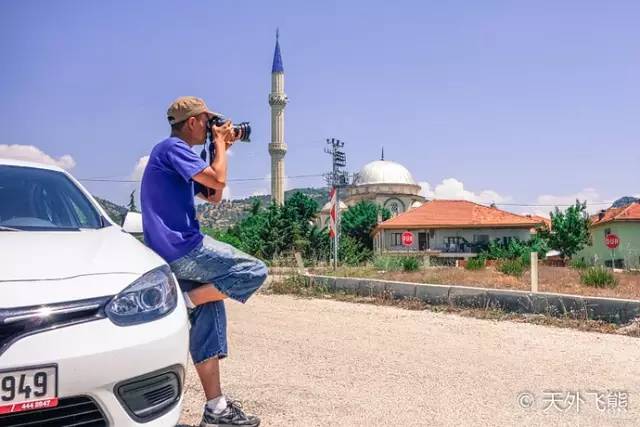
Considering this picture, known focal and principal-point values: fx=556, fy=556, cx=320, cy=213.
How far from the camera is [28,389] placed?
1912mm

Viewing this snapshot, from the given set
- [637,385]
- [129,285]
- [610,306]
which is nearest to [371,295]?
[610,306]

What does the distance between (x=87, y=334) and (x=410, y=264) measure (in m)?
11.7

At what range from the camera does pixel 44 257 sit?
2.30 m

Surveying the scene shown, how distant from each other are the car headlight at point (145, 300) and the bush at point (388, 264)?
37.7 feet

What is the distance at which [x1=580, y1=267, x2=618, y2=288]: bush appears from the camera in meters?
8.99

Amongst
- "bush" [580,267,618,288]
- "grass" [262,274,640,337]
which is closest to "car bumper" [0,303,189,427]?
"grass" [262,274,640,337]

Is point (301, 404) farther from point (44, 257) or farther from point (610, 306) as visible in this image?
point (610, 306)

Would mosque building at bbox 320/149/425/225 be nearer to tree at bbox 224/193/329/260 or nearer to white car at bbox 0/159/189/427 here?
tree at bbox 224/193/329/260

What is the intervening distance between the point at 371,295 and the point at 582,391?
5.20 metres

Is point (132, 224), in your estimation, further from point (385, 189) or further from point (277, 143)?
point (385, 189)

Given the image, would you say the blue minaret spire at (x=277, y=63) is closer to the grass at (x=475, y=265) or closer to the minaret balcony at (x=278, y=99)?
the minaret balcony at (x=278, y=99)

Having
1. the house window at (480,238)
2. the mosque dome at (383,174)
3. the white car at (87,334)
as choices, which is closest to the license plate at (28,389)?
the white car at (87,334)

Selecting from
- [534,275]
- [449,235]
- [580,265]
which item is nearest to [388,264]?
[534,275]

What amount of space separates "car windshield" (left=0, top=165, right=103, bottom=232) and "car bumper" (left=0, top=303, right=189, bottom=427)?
1.10m
